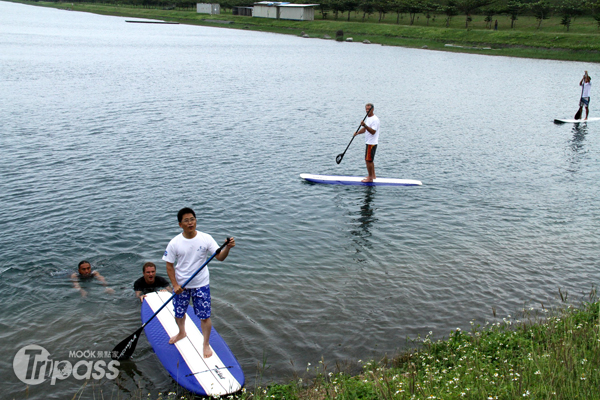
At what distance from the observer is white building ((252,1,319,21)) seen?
12369cm

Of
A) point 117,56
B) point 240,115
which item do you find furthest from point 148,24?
point 240,115

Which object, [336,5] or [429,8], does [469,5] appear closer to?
[429,8]

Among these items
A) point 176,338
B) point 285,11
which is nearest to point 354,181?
point 176,338

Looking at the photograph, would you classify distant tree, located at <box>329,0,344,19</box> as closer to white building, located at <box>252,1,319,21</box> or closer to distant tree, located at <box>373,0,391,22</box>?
white building, located at <box>252,1,319,21</box>

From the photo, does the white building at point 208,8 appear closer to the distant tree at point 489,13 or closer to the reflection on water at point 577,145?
the distant tree at point 489,13

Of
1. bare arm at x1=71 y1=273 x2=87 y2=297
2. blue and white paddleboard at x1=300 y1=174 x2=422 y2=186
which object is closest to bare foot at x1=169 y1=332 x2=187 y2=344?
bare arm at x1=71 y1=273 x2=87 y2=297

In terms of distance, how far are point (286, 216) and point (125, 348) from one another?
8591mm

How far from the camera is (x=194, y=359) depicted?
9352 millimetres

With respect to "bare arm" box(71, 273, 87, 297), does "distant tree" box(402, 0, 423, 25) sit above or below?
above

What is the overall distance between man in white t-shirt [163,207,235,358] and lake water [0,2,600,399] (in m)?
1.48

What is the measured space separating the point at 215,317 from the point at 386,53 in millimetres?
74629

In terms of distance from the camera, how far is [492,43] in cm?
8088

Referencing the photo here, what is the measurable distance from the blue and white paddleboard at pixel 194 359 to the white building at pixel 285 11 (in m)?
121

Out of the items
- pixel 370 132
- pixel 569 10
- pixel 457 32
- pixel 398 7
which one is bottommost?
pixel 370 132
